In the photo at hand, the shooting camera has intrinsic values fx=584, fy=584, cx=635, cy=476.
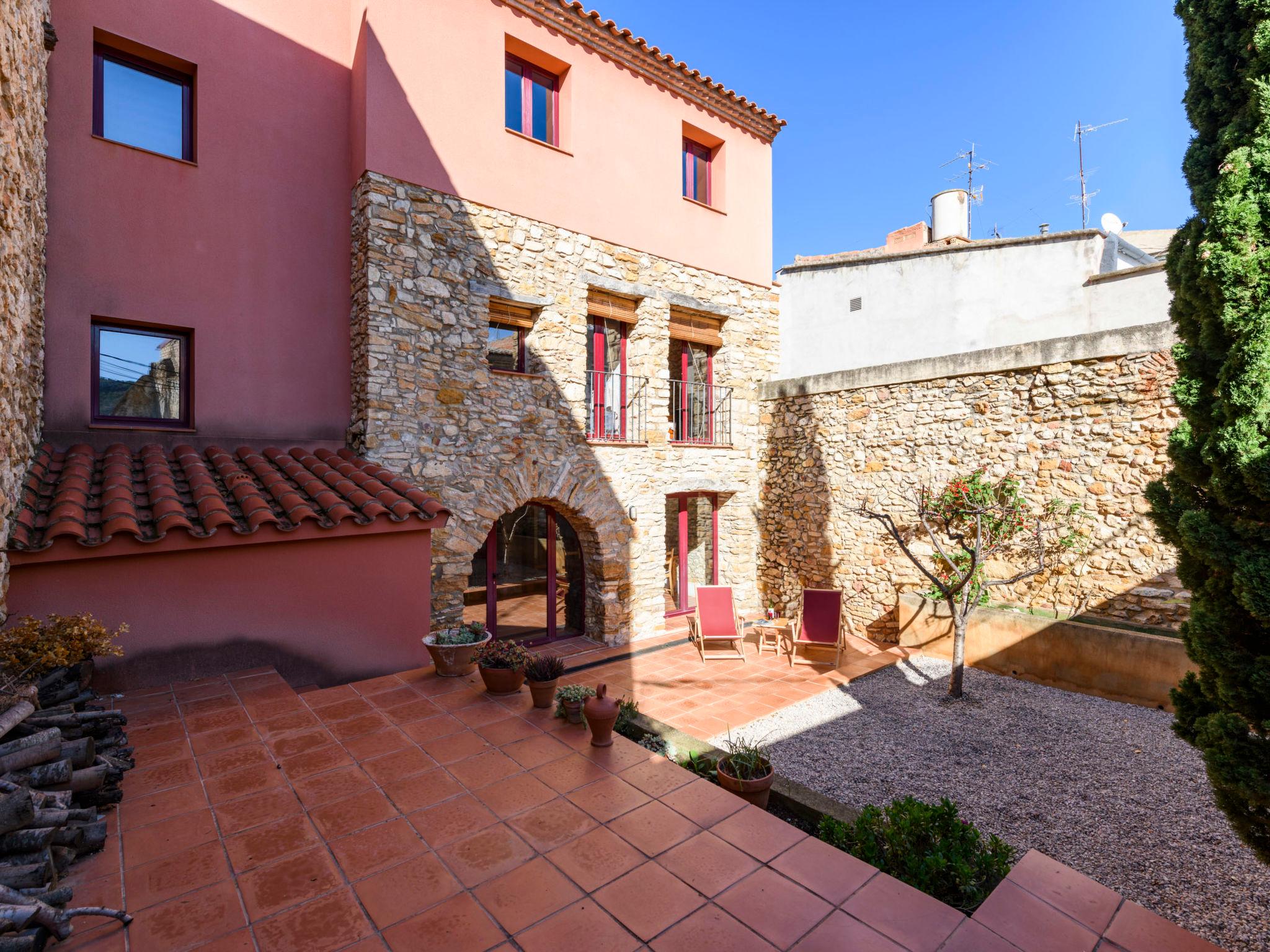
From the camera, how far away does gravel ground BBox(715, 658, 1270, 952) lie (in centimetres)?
356

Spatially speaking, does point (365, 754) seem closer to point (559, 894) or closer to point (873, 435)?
point (559, 894)

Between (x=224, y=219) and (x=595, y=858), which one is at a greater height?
(x=224, y=219)

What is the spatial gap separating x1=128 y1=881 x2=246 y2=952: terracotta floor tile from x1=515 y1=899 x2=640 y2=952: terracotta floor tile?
1.09 meters

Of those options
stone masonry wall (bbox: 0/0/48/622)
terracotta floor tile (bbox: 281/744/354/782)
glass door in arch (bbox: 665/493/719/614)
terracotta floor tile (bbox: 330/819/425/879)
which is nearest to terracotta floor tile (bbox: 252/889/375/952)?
terracotta floor tile (bbox: 330/819/425/879)

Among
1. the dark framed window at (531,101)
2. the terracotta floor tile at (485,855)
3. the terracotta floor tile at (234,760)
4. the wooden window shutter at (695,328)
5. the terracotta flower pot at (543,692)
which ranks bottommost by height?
the terracotta floor tile at (485,855)

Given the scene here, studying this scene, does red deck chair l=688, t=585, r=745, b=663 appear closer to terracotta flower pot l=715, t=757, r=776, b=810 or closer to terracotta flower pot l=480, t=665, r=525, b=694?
terracotta flower pot l=480, t=665, r=525, b=694

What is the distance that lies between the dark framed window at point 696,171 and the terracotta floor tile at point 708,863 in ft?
30.6

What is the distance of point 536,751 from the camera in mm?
3555

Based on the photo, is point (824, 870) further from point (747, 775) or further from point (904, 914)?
point (747, 775)

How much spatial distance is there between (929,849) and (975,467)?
608cm

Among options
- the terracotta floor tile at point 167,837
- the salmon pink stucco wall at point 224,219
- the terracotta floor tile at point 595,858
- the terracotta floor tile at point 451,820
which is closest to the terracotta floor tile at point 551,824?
the terracotta floor tile at point 595,858

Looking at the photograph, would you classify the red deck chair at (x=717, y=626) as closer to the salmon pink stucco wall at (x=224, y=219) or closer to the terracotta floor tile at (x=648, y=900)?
the salmon pink stucco wall at (x=224, y=219)

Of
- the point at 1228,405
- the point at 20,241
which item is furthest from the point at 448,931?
the point at 20,241

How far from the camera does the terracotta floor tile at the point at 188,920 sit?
6.74 feet
